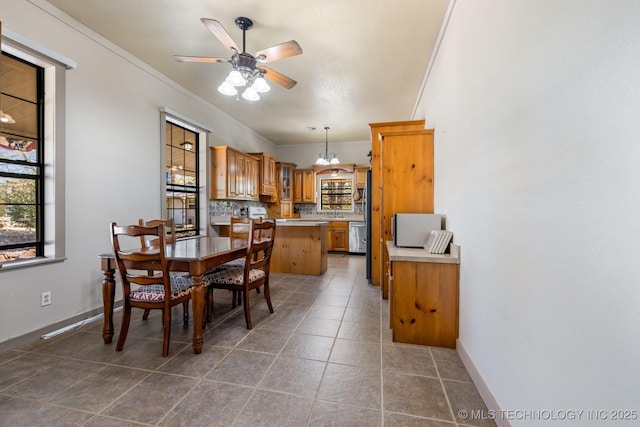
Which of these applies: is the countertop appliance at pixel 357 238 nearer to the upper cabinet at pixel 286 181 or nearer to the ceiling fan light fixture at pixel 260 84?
the upper cabinet at pixel 286 181

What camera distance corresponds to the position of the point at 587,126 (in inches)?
31.2

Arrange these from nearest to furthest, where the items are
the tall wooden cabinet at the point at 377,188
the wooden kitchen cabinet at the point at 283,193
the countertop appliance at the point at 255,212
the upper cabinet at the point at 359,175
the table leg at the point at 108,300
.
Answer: the table leg at the point at 108,300, the tall wooden cabinet at the point at 377,188, the countertop appliance at the point at 255,212, the upper cabinet at the point at 359,175, the wooden kitchen cabinet at the point at 283,193

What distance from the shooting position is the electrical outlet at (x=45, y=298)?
7.55 feet

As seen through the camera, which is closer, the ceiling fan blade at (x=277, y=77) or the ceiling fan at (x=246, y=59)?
the ceiling fan at (x=246, y=59)

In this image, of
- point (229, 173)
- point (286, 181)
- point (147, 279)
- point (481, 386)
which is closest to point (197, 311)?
point (147, 279)

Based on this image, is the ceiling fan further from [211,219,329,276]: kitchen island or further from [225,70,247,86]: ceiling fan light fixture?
[211,219,329,276]: kitchen island

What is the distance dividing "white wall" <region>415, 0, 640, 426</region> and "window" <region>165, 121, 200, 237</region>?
3.82 metres

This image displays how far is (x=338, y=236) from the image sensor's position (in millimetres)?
6801

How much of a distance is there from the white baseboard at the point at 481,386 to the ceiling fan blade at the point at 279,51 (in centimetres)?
259

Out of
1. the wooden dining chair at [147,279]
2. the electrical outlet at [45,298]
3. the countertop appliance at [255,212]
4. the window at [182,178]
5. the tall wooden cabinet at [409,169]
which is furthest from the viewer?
the countertop appliance at [255,212]

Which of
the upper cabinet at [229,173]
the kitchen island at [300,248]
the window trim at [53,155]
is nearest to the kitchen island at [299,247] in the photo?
the kitchen island at [300,248]

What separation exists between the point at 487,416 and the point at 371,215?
2570mm

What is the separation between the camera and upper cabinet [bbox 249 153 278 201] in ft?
19.4

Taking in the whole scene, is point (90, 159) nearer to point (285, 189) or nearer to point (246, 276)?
point (246, 276)
